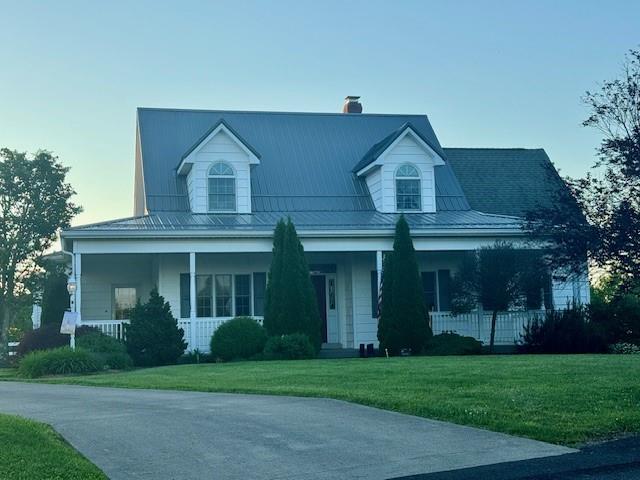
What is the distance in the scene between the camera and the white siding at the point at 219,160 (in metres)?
25.0

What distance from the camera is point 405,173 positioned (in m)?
26.4

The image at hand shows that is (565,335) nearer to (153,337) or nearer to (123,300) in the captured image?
(153,337)

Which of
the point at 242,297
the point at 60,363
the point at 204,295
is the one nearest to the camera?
the point at 60,363

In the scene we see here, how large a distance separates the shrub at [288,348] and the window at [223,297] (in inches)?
155

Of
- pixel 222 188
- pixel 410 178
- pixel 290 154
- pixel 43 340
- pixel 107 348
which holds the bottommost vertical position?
pixel 107 348

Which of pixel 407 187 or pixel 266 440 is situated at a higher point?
A: pixel 407 187

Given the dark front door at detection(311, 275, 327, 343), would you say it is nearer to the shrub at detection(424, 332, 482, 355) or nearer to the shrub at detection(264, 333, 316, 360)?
the shrub at detection(424, 332, 482, 355)

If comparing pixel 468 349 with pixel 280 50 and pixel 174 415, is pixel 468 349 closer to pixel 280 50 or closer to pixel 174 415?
pixel 280 50

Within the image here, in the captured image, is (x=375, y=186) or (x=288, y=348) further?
(x=375, y=186)

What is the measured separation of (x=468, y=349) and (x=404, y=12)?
8750 mm

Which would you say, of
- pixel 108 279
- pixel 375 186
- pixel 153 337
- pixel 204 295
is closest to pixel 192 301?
pixel 153 337

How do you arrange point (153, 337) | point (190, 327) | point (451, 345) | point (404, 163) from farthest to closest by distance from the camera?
point (404, 163) < point (190, 327) < point (451, 345) < point (153, 337)

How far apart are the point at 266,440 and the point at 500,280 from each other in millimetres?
14691

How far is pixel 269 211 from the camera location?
85.7ft
